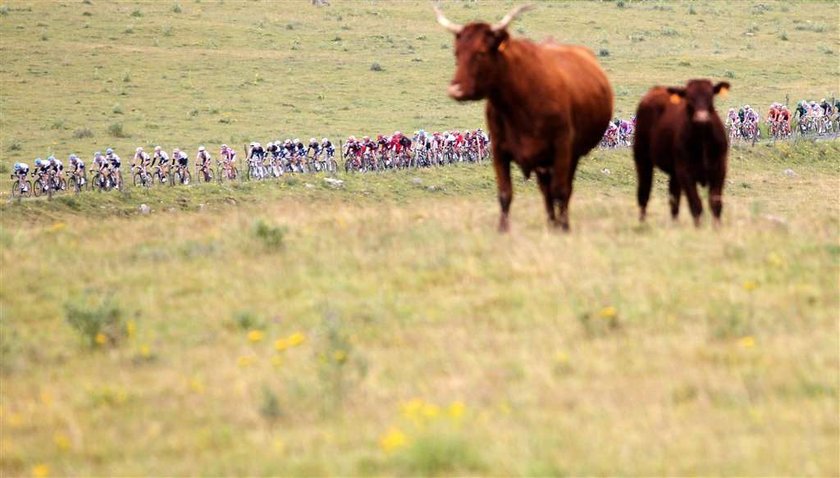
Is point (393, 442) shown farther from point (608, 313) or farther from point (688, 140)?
point (688, 140)

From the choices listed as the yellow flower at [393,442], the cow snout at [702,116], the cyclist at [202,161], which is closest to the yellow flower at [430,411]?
the yellow flower at [393,442]

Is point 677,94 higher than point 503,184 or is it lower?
higher

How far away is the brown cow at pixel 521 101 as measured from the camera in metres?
15.1

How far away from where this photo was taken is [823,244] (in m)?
13.8

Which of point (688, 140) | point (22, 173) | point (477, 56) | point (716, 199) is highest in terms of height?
point (477, 56)

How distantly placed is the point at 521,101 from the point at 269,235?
2.77 m

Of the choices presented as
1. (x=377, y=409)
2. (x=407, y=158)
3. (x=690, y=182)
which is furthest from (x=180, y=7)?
(x=377, y=409)

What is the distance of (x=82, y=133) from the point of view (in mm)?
55875

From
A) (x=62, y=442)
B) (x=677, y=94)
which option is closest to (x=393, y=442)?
(x=62, y=442)

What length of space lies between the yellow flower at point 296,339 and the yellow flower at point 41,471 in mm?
2380

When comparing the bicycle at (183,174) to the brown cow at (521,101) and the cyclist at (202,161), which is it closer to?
the cyclist at (202,161)

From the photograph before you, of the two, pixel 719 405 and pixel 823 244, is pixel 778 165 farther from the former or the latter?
pixel 719 405

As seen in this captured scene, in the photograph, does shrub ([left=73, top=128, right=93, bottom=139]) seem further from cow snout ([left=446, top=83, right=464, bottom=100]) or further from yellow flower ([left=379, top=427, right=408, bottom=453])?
yellow flower ([left=379, top=427, right=408, bottom=453])

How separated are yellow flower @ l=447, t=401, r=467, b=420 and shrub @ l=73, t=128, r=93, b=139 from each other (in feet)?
158
